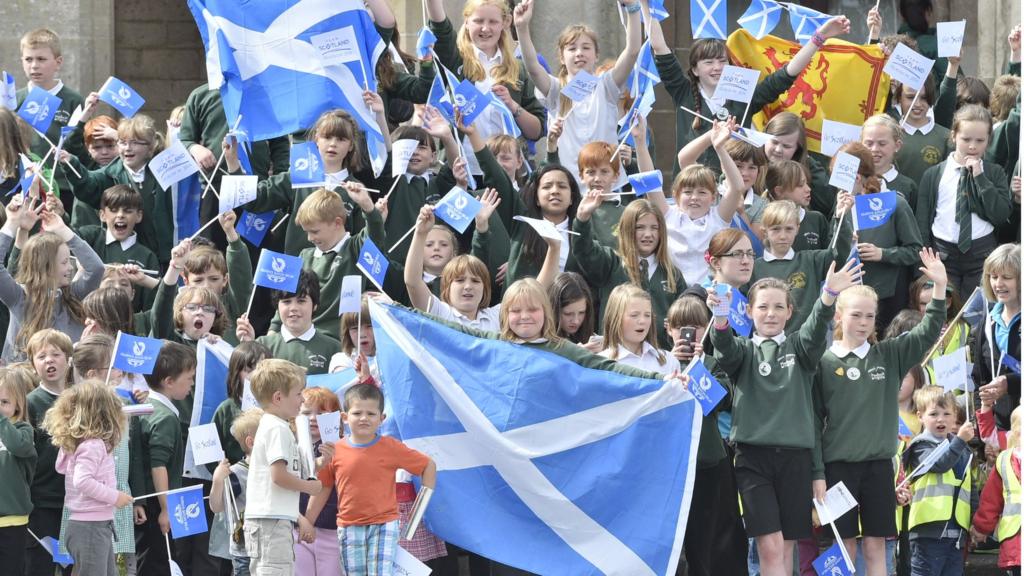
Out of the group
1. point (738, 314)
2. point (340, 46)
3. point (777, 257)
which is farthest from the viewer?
point (340, 46)

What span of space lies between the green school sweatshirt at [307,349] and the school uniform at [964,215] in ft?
13.2

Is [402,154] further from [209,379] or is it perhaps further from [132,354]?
[132,354]

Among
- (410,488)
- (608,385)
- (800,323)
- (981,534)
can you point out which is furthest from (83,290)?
(981,534)

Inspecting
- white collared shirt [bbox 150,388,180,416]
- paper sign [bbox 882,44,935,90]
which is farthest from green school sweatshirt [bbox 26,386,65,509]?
paper sign [bbox 882,44,935,90]

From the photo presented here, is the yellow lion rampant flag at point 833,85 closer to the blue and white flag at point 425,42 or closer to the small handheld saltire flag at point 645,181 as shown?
the blue and white flag at point 425,42

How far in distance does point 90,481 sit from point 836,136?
5.43m

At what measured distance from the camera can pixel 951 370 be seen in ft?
Answer: 36.7

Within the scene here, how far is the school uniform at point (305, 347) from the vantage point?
11.1 metres

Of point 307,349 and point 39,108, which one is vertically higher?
point 39,108

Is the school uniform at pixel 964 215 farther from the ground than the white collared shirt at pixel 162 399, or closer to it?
farther from the ground

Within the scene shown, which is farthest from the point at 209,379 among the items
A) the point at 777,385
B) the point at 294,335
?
the point at 777,385

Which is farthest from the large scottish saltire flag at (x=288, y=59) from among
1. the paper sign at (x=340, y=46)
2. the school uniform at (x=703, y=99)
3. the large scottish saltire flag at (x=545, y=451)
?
the large scottish saltire flag at (x=545, y=451)

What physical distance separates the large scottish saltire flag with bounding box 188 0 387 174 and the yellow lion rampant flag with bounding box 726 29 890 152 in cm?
294

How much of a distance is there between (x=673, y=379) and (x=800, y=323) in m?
1.89
